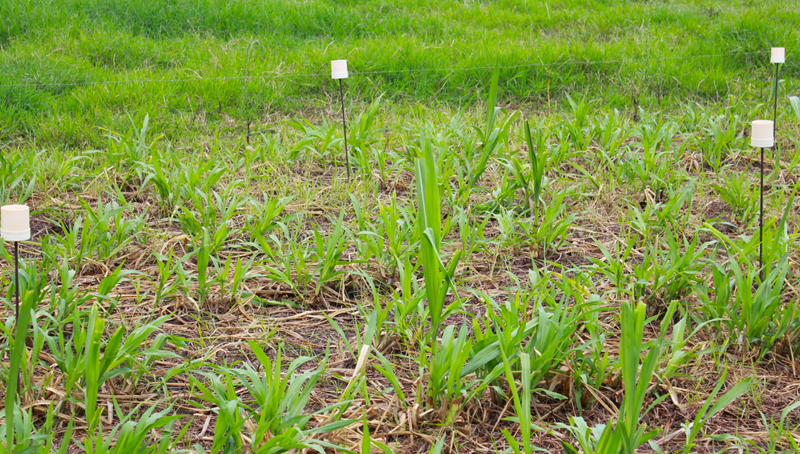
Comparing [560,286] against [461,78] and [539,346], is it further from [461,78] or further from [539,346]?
[461,78]

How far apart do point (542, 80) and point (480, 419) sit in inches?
115

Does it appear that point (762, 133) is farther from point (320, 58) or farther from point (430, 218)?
point (320, 58)

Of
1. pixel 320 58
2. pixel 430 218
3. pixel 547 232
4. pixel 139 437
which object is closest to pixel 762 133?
pixel 547 232

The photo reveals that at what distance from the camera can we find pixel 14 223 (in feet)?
4.58

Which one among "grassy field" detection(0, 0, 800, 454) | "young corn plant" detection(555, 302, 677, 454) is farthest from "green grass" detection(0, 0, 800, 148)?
"young corn plant" detection(555, 302, 677, 454)

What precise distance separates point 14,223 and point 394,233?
46.4 inches

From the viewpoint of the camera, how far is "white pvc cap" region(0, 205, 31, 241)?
1.39 metres

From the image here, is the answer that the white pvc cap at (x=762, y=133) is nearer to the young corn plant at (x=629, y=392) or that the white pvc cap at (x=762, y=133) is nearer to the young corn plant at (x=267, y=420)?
the young corn plant at (x=629, y=392)

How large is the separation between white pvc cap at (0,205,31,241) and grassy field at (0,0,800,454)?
0.41 feet

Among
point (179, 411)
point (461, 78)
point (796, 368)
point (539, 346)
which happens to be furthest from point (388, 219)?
point (461, 78)

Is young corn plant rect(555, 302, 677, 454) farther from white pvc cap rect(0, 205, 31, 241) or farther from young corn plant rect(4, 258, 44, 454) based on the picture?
white pvc cap rect(0, 205, 31, 241)

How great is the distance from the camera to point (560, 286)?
206 cm

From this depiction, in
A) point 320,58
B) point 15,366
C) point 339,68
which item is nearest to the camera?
point 15,366

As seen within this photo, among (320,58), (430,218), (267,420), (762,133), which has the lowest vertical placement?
(267,420)
